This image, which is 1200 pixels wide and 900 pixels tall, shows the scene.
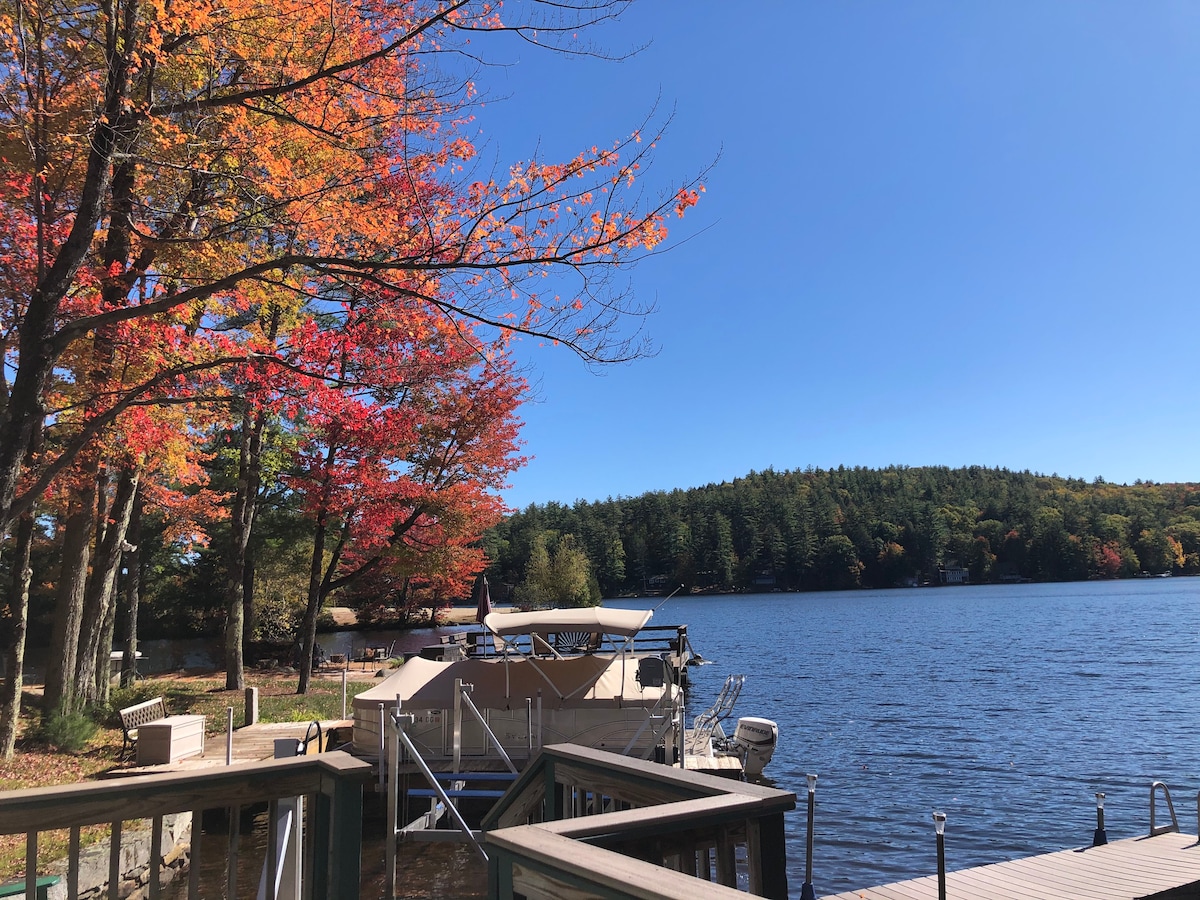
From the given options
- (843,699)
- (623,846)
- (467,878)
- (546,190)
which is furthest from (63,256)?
(843,699)

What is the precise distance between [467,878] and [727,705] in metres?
7.32

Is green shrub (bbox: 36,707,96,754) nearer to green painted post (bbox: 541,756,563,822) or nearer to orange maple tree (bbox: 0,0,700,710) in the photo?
orange maple tree (bbox: 0,0,700,710)

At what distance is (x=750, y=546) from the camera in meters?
143

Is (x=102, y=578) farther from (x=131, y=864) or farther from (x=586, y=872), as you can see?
(x=586, y=872)

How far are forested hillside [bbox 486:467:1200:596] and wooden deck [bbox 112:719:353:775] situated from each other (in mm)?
105818

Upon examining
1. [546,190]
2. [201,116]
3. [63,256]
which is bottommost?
[63,256]

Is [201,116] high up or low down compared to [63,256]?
up

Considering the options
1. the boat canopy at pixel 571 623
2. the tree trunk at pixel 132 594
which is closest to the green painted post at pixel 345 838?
the boat canopy at pixel 571 623

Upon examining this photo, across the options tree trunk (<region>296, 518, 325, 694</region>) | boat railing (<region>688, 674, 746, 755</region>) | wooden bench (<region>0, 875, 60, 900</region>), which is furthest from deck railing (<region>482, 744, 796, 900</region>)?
tree trunk (<region>296, 518, 325, 694</region>)

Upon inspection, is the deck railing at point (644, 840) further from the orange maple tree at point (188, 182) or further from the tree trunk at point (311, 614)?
the tree trunk at point (311, 614)

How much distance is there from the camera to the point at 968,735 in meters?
21.0

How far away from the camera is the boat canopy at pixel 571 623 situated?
13469 millimetres

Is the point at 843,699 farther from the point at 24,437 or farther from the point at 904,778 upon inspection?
the point at 24,437

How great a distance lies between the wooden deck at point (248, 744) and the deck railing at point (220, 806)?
9.34 metres
